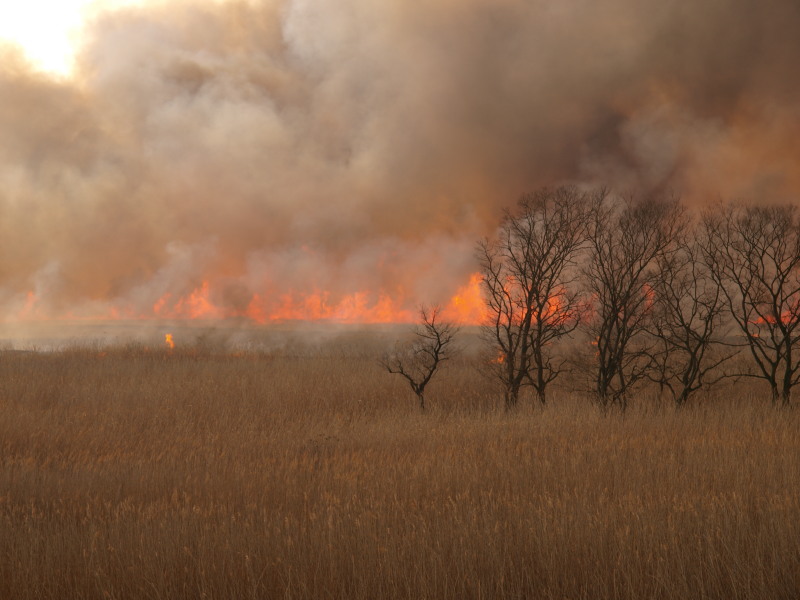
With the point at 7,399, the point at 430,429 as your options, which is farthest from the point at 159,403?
the point at 430,429

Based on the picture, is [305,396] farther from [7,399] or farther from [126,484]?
[126,484]

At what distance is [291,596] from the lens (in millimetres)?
4578

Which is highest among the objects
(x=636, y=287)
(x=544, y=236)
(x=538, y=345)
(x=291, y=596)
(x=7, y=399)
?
(x=544, y=236)

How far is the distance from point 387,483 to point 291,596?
3608 mm

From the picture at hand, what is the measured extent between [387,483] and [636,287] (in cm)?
1128

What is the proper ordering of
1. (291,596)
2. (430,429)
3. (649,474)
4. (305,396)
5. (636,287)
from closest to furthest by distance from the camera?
(291,596) → (649,474) → (430,429) → (636,287) → (305,396)

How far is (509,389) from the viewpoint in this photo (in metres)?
17.7

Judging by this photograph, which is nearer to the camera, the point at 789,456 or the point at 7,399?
the point at 789,456

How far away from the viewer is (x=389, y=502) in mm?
7137

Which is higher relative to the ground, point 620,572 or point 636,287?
point 636,287

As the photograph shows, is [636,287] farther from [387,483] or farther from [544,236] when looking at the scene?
[387,483]

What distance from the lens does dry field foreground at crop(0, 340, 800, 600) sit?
4695 mm

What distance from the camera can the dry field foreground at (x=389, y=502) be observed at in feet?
15.4

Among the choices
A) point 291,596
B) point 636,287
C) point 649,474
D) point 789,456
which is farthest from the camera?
point 636,287
